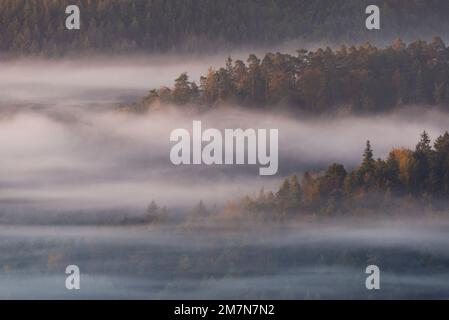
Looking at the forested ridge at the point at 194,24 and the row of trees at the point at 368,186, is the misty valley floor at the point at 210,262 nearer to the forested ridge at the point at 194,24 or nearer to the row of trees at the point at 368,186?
the row of trees at the point at 368,186

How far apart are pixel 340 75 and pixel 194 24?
1607 mm

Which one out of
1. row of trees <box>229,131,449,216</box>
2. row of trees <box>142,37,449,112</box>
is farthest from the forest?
row of trees <box>142,37,449,112</box>

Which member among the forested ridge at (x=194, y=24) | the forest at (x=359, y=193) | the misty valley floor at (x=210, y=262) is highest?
the forested ridge at (x=194, y=24)

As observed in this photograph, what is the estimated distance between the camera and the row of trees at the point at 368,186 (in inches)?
457

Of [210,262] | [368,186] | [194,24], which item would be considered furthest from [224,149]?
[368,186]

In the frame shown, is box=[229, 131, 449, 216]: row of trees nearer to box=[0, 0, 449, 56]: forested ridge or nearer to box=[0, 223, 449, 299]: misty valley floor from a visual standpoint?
box=[0, 223, 449, 299]: misty valley floor

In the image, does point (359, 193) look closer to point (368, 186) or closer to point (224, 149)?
point (368, 186)

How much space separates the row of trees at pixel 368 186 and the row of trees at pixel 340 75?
491 millimetres

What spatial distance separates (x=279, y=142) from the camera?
11664 millimetres

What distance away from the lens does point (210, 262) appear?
1147 centimetres

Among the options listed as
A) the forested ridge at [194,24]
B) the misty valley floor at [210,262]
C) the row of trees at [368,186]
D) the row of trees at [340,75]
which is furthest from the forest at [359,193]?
the forested ridge at [194,24]

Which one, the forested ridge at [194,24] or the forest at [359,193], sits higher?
the forested ridge at [194,24]

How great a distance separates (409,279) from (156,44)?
3.54 metres

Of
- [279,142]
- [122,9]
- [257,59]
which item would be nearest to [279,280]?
[279,142]
